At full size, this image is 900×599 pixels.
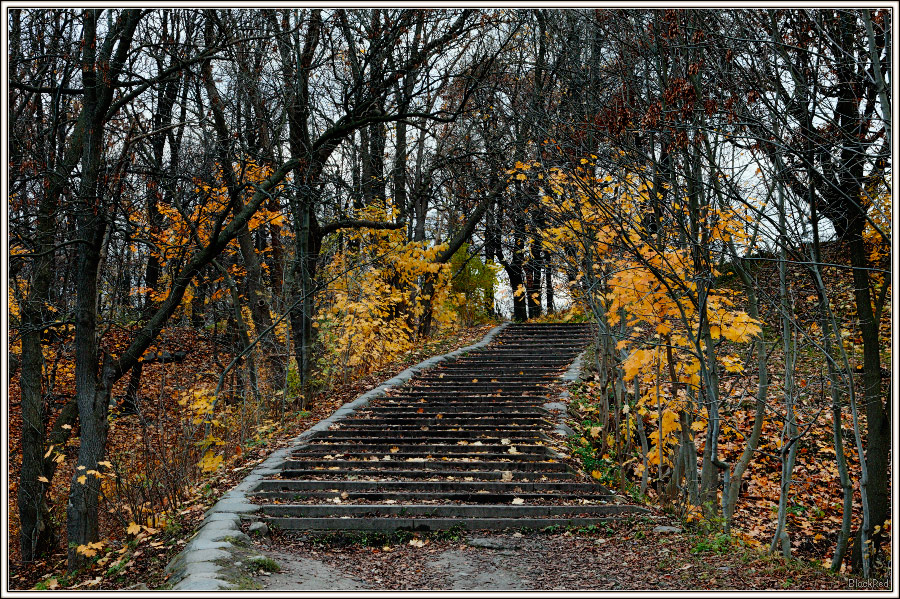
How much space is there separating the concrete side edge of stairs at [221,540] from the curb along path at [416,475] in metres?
0.01

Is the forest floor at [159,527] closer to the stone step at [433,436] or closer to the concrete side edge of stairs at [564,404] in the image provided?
the stone step at [433,436]

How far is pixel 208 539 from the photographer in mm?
5566

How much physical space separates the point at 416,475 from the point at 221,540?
278 cm

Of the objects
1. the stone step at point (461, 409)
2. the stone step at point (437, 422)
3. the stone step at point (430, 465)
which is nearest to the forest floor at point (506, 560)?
the stone step at point (430, 465)

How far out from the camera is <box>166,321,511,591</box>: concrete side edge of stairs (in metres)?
4.53

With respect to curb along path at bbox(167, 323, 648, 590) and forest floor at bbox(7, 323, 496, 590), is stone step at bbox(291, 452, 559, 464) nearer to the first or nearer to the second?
curb along path at bbox(167, 323, 648, 590)

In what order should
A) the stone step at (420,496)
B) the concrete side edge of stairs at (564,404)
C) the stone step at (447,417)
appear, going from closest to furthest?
the stone step at (420,496), the concrete side edge of stairs at (564,404), the stone step at (447,417)

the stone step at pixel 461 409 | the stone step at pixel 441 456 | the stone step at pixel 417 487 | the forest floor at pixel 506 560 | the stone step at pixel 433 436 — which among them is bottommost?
the forest floor at pixel 506 560

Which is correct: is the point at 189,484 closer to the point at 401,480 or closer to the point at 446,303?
the point at 401,480

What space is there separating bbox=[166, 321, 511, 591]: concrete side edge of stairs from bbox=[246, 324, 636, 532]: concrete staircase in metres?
0.18

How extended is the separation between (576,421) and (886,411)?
4106 mm

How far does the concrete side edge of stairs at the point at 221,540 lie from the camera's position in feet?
14.9

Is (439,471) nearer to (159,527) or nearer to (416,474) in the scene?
(416,474)

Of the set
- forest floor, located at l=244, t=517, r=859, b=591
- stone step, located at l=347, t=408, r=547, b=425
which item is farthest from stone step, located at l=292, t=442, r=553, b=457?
forest floor, located at l=244, t=517, r=859, b=591
